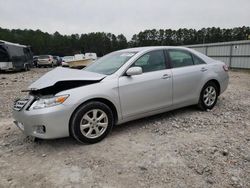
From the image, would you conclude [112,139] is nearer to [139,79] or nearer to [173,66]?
[139,79]

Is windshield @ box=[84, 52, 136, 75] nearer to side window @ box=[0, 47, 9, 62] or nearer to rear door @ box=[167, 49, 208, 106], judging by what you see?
rear door @ box=[167, 49, 208, 106]

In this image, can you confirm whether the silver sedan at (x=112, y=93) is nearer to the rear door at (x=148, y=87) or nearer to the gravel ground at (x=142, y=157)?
the rear door at (x=148, y=87)

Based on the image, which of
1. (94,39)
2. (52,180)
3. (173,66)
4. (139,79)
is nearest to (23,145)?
(52,180)

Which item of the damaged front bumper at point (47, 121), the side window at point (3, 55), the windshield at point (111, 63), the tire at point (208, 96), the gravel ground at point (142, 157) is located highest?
the side window at point (3, 55)

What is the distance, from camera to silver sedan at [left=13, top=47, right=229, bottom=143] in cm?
299

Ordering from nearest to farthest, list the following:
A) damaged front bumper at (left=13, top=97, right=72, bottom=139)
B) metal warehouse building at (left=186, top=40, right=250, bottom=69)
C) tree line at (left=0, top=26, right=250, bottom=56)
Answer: damaged front bumper at (left=13, top=97, right=72, bottom=139) < metal warehouse building at (left=186, top=40, right=250, bottom=69) < tree line at (left=0, top=26, right=250, bottom=56)

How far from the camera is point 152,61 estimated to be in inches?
154

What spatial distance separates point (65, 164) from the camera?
2764 millimetres

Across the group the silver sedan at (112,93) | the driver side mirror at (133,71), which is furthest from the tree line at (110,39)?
the driver side mirror at (133,71)

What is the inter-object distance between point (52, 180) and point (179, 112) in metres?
3.05

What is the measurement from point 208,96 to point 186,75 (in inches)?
35.1

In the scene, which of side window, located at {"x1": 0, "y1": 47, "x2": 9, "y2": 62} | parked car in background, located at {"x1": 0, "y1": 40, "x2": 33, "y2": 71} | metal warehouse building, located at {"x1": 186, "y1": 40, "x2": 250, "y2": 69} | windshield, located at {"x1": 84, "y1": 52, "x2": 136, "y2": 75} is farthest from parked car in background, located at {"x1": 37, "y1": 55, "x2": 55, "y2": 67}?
windshield, located at {"x1": 84, "y1": 52, "x2": 136, "y2": 75}

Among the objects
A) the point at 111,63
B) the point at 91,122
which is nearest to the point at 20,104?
the point at 91,122

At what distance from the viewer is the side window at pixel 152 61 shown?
3756 millimetres
